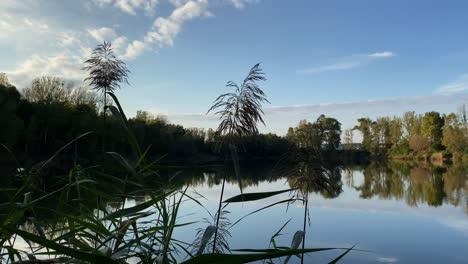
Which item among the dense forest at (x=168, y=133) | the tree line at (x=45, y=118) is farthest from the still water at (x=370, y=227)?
the tree line at (x=45, y=118)

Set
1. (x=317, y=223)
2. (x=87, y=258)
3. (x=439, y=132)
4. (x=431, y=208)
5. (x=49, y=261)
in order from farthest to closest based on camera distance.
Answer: (x=439, y=132) → (x=431, y=208) → (x=317, y=223) → (x=49, y=261) → (x=87, y=258)

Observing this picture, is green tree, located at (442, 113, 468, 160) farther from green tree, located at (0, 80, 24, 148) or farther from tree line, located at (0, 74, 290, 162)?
green tree, located at (0, 80, 24, 148)

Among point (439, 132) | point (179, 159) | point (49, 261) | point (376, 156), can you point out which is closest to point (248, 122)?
point (49, 261)

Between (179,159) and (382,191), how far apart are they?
81.5ft

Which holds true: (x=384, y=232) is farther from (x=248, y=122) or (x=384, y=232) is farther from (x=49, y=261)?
(x=49, y=261)

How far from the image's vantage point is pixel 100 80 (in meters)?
3.28

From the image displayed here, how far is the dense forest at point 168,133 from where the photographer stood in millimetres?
2453

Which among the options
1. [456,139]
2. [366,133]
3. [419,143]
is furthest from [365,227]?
[366,133]

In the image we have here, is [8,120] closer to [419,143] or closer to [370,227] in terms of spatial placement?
[370,227]

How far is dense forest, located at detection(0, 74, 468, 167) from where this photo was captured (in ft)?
8.05

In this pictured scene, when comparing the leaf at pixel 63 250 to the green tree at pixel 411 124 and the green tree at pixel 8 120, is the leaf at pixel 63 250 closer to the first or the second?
the green tree at pixel 8 120

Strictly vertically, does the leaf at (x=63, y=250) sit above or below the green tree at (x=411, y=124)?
below

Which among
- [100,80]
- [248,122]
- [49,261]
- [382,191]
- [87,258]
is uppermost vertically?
[100,80]

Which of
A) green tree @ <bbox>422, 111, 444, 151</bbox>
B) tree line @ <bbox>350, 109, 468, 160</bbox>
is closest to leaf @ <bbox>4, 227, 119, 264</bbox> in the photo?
tree line @ <bbox>350, 109, 468, 160</bbox>
